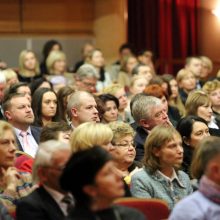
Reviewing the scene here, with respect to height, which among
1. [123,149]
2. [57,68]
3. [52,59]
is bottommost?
[123,149]

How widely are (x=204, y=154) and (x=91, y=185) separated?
2.80 feet

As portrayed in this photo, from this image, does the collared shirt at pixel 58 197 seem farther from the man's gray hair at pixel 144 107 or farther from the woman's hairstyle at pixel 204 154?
the man's gray hair at pixel 144 107

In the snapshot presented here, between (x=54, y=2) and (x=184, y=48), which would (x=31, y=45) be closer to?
(x=54, y=2)

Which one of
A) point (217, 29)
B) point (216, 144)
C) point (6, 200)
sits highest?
point (217, 29)

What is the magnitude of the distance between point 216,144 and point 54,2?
682cm

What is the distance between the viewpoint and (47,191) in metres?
3.24

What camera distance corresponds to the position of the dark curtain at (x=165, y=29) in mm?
9969

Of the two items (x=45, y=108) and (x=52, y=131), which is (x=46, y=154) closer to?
(x=52, y=131)

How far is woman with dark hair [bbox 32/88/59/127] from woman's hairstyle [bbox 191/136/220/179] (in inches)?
81.5

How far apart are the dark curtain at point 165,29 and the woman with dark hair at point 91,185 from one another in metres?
7.18

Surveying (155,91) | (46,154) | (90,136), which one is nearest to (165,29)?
(155,91)

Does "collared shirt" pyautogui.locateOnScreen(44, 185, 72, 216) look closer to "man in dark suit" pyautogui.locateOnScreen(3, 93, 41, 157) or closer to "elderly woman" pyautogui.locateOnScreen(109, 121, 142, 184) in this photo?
"elderly woman" pyautogui.locateOnScreen(109, 121, 142, 184)

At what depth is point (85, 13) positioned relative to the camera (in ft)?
33.3

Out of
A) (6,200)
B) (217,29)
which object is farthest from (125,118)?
(217,29)
